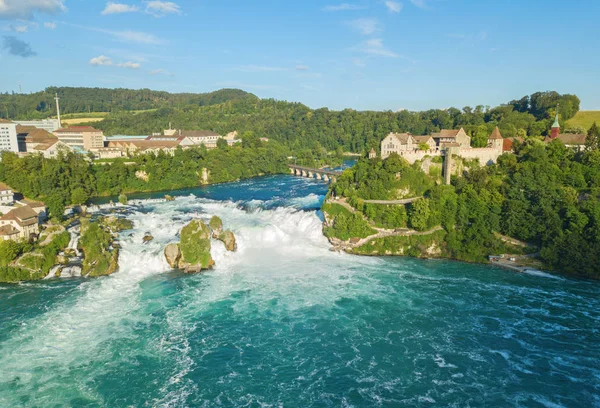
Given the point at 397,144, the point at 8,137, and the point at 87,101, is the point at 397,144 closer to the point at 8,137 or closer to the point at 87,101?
the point at 8,137

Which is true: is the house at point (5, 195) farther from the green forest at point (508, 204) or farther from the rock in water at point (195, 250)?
the green forest at point (508, 204)

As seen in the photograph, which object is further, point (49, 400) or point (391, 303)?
point (391, 303)

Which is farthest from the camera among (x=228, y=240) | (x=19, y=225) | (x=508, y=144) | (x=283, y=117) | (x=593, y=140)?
(x=283, y=117)

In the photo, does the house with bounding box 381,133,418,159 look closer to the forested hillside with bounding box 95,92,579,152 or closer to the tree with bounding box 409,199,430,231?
the tree with bounding box 409,199,430,231

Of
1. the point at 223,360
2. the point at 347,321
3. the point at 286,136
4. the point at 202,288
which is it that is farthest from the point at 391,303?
the point at 286,136

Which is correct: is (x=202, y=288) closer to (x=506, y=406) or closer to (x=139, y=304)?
(x=139, y=304)

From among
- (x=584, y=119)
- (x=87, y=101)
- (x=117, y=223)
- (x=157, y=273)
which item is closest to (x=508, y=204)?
(x=157, y=273)
